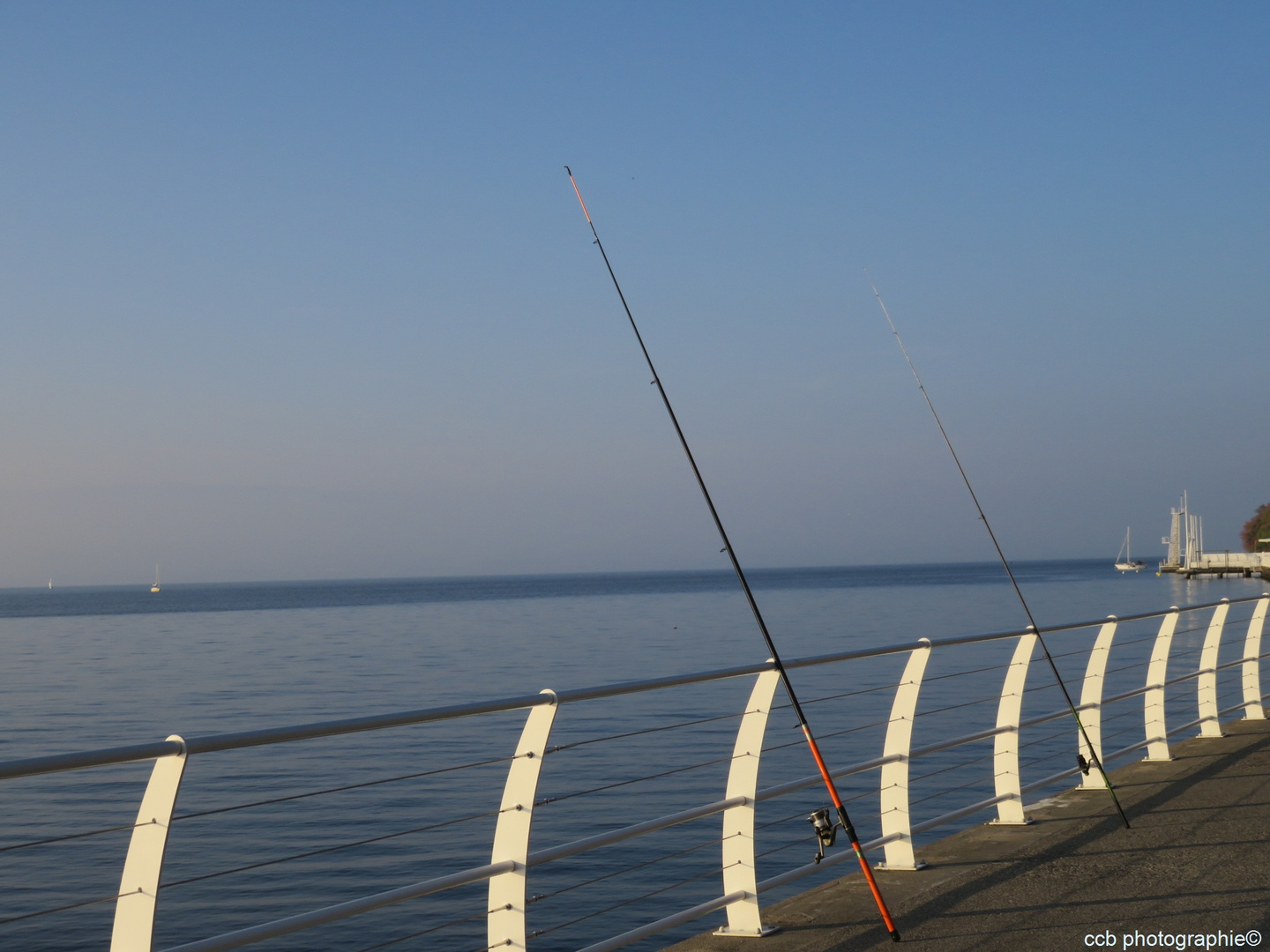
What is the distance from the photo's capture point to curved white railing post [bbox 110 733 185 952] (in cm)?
254

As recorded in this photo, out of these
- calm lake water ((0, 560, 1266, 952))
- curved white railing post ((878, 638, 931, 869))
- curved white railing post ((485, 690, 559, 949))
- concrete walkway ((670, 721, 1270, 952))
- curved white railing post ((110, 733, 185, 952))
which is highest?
curved white railing post ((110, 733, 185, 952))

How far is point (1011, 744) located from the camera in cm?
615

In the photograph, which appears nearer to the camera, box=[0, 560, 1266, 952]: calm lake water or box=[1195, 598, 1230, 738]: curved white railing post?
box=[1195, 598, 1230, 738]: curved white railing post

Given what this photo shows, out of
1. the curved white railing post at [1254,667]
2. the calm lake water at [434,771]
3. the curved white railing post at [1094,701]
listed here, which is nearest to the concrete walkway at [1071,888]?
the curved white railing post at [1094,701]

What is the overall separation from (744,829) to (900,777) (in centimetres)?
125

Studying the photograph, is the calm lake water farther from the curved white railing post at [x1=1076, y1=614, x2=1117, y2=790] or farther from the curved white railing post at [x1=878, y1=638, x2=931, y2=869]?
the curved white railing post at [x1=1076, y1=614, x2=1117, y2=790]

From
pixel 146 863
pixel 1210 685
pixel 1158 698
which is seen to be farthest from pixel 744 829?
pixel 1210 685

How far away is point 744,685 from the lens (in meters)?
A: 26.2

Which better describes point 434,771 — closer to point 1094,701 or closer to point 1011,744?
point 1011,744

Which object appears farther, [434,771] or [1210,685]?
[1210,685]

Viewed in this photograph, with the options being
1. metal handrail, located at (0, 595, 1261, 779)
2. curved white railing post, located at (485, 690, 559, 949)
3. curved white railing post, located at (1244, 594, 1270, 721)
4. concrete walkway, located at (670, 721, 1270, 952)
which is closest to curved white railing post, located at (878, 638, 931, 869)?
concrete walkway, located at (670, 721, 1270, 952)

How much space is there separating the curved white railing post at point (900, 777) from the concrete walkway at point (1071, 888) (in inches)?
4.7

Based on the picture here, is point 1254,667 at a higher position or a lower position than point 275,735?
lower

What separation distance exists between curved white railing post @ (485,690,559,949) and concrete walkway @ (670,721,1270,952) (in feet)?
3.05
